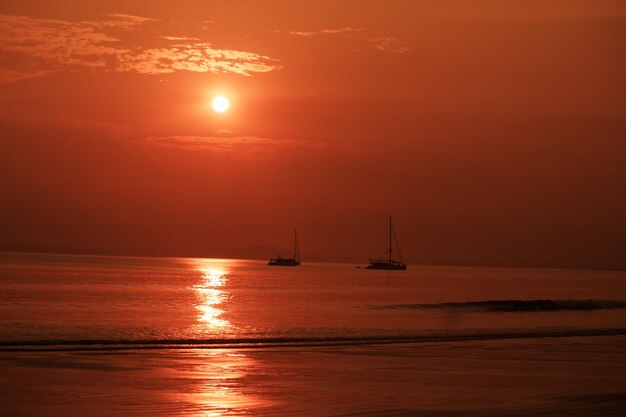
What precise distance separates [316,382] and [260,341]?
46.5 feet

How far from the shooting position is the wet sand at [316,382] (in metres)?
18.3

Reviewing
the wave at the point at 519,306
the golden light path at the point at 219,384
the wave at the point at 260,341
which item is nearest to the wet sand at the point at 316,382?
the golden light path at the point at 219,384

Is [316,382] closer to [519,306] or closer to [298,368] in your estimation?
[298,368]

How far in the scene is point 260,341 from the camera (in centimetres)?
3653

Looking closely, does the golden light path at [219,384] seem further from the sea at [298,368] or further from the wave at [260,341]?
the wave at [260,341]

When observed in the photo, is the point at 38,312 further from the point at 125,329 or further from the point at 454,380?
the point at 454,380

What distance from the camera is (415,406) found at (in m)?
18.8

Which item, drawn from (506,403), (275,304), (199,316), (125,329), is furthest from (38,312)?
(506,403)

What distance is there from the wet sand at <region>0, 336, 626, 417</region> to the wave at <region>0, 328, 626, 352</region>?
177cm

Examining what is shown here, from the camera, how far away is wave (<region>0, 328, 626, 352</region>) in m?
32.6

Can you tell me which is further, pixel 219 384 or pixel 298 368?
pixel 298 368

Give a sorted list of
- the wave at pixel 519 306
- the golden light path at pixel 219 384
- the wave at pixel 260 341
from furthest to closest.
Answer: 1. the wave at pixel 519 306
2. the wave at pixel 260 341
3. the golden light path at pixel 219 384

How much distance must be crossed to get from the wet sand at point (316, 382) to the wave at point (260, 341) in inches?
69.5

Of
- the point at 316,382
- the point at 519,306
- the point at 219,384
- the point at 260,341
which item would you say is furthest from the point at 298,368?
the point at 519,306
